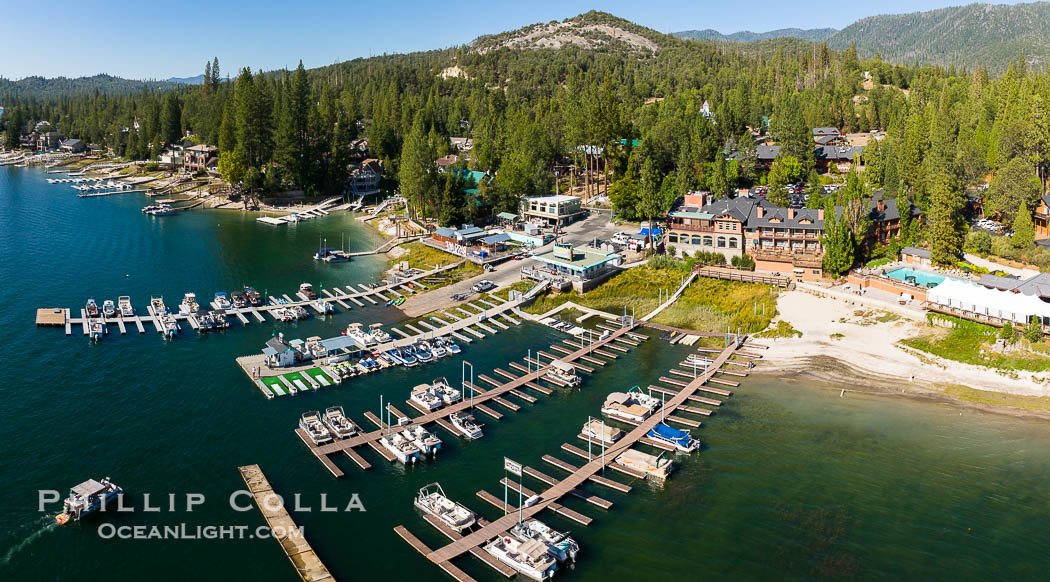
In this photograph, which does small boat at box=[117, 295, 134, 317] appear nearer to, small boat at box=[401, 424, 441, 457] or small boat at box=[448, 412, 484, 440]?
small boat at box=[401, 424, 441, 457]

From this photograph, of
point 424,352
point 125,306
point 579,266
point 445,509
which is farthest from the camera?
point 579,266

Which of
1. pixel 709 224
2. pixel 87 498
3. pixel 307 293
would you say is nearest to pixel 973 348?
pixel 709 224

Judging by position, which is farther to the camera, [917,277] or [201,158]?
[201,158]

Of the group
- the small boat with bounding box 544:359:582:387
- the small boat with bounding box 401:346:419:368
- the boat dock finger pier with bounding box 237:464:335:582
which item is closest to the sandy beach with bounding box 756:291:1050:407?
the small boat with bounding box 544:359:582:387

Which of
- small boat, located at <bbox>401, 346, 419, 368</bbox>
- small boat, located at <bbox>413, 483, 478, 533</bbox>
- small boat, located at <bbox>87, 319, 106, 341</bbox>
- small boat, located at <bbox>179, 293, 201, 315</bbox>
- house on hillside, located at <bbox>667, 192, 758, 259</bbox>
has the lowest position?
small boat, located at <bbox>413, 483, 478, 533</bbox>

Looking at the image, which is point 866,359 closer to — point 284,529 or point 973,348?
point 973,348

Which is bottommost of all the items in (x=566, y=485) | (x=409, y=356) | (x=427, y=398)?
(x=566, y=485)

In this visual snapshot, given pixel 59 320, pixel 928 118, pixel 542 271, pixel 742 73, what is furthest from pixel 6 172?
pixel 928 118
